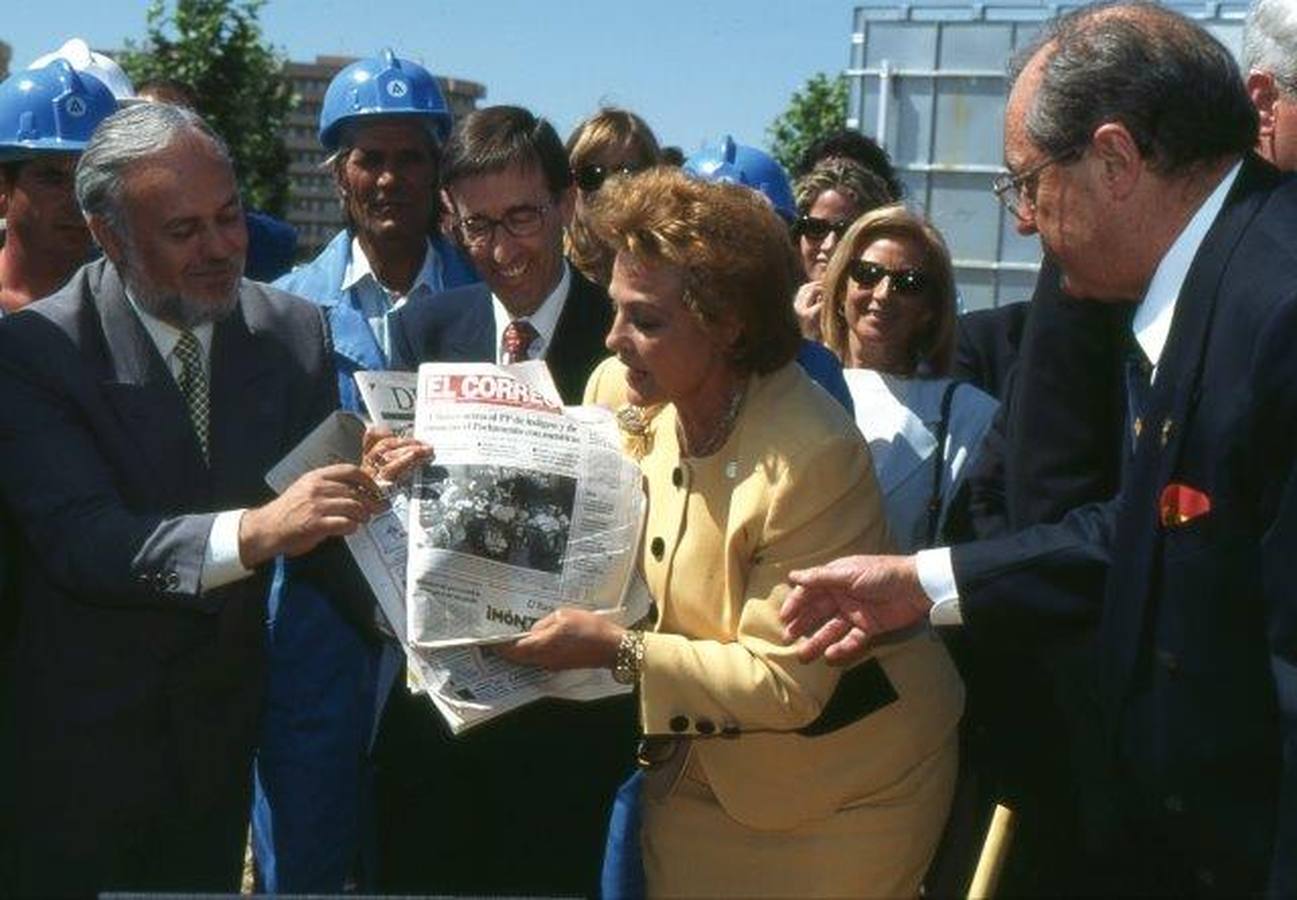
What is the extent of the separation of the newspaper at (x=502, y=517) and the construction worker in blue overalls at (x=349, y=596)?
519mm

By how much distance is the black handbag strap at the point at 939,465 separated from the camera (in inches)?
174

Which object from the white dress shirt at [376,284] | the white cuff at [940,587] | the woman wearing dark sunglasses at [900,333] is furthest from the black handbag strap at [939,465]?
the white dress shirt at [376,284]

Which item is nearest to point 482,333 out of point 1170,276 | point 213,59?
point 1170,276

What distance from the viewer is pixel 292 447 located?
3.79 m

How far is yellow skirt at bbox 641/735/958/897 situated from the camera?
3486mm

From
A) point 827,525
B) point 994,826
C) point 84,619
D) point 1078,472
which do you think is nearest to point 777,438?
point 827,525

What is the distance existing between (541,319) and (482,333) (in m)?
0.12

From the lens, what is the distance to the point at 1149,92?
300 cm

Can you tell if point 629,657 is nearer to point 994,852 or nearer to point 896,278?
point 994,852

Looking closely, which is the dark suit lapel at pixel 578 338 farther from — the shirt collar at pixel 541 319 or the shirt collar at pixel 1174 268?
the shirt collar at pixel 1174 268

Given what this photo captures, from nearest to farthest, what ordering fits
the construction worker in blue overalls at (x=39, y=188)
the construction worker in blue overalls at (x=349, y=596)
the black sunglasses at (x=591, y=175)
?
the construction worker in blue overalls at (x=349, y=596) < the construction worker in blue overalls at (x=39, y=188) < the black sunglasses at (x=591, y=175)

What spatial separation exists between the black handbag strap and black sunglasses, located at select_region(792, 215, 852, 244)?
105 cm

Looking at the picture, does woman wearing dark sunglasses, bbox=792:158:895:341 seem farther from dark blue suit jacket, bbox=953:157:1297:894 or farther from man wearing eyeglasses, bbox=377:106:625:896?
dark blue suit jacket, bbox=953:157:1297:894

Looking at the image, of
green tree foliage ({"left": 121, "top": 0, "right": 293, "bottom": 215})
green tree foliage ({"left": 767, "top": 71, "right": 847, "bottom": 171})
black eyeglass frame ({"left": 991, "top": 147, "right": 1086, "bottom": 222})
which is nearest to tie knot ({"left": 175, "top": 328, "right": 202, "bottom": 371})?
black eyeglass frame ({"left": 991, "top": 147, "right": 1086, "bottom": 222})
